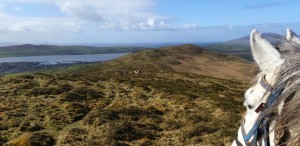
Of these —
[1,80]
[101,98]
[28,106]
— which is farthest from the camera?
[1,80]

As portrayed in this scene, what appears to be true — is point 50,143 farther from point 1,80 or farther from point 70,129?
point 1,80

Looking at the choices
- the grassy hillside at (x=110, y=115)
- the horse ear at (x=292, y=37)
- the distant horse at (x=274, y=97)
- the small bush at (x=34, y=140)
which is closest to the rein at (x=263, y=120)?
the distant horse at (x=274, y=97)

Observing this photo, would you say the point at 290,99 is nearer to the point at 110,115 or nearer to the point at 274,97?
the point at 274,97

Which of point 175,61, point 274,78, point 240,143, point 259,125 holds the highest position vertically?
point 274,78

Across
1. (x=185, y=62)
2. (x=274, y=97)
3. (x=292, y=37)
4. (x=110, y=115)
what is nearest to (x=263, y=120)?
(x=274, y=97)

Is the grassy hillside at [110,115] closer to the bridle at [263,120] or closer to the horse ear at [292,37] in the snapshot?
the horse ear at [292,37]

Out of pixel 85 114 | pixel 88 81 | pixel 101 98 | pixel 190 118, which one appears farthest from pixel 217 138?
pixel 88 81

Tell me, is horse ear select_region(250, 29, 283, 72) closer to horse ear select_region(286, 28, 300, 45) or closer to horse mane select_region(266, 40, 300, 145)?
horse mane select_region(266, 40, 300, 145)
